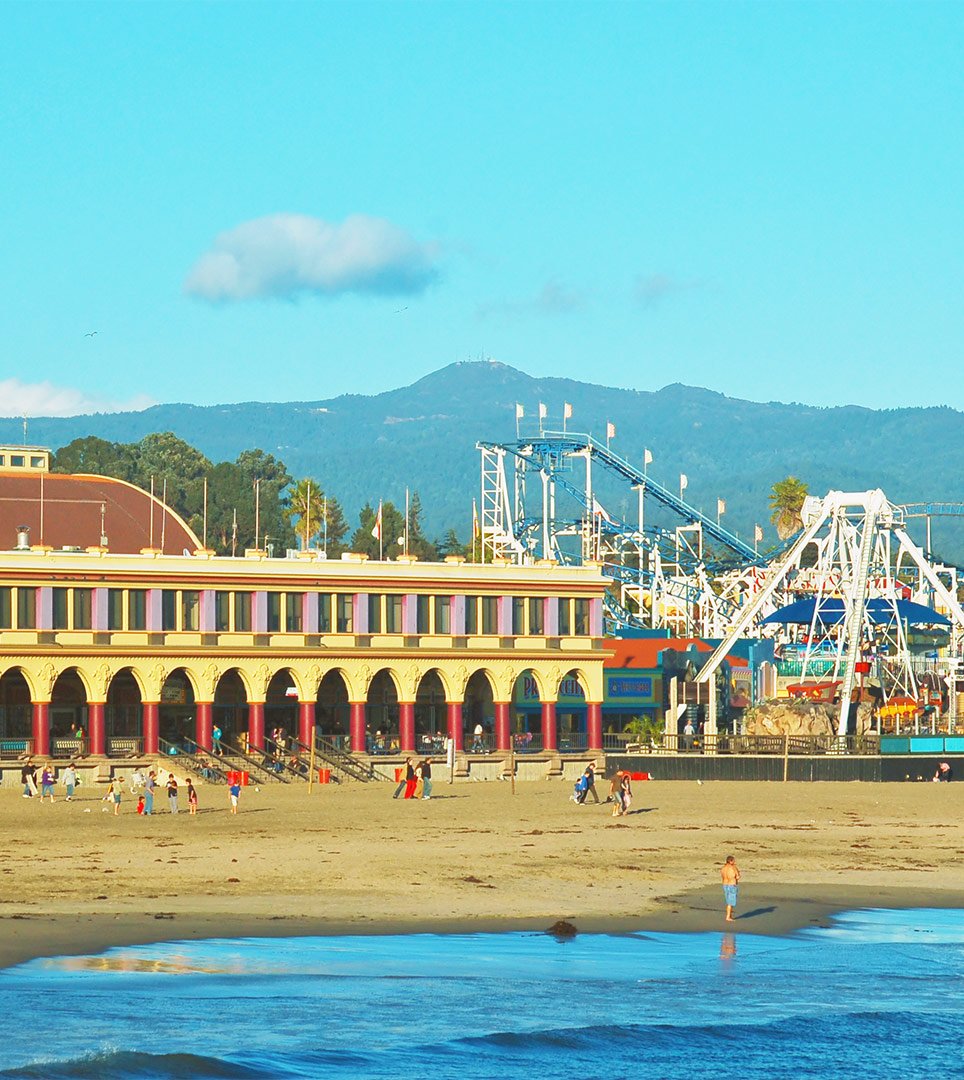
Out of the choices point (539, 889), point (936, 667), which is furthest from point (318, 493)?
point (539, 889)

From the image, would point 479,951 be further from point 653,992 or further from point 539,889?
point 539,889

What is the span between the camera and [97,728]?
85.4 m

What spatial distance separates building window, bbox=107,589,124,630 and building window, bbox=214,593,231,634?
14.1 ft

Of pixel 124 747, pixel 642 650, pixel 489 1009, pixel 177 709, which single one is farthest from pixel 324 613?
pixel 489 1009

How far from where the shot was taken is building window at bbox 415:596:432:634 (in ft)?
307

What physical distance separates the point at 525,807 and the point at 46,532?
40.4 metres

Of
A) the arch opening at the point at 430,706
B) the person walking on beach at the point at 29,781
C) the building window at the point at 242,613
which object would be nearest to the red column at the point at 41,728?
the person walking on beach at the point at 29,781

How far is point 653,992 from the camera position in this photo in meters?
36.1

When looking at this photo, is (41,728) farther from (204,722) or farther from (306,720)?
(306,720)

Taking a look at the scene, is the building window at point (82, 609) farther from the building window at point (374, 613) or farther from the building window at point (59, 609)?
the building window at point (374, 613)

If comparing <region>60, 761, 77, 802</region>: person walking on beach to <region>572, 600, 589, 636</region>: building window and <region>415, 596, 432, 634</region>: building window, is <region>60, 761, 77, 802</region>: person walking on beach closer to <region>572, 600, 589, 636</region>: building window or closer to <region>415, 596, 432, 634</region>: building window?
<region>415, 596, 432, 634</region>: building window

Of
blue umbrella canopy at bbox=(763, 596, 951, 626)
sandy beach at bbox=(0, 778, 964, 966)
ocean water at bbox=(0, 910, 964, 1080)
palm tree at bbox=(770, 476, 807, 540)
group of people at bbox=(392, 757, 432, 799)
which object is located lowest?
ocean water at bbox=(0, 910, 964, 1080)

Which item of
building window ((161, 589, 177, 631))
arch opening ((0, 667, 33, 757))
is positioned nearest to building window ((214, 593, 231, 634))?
building window ((161, 589, 177, 631))

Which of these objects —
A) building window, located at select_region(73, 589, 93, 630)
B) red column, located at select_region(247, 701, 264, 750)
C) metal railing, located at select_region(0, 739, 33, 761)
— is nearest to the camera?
metal railing, located at select_region(0, 739, 33, 761)
